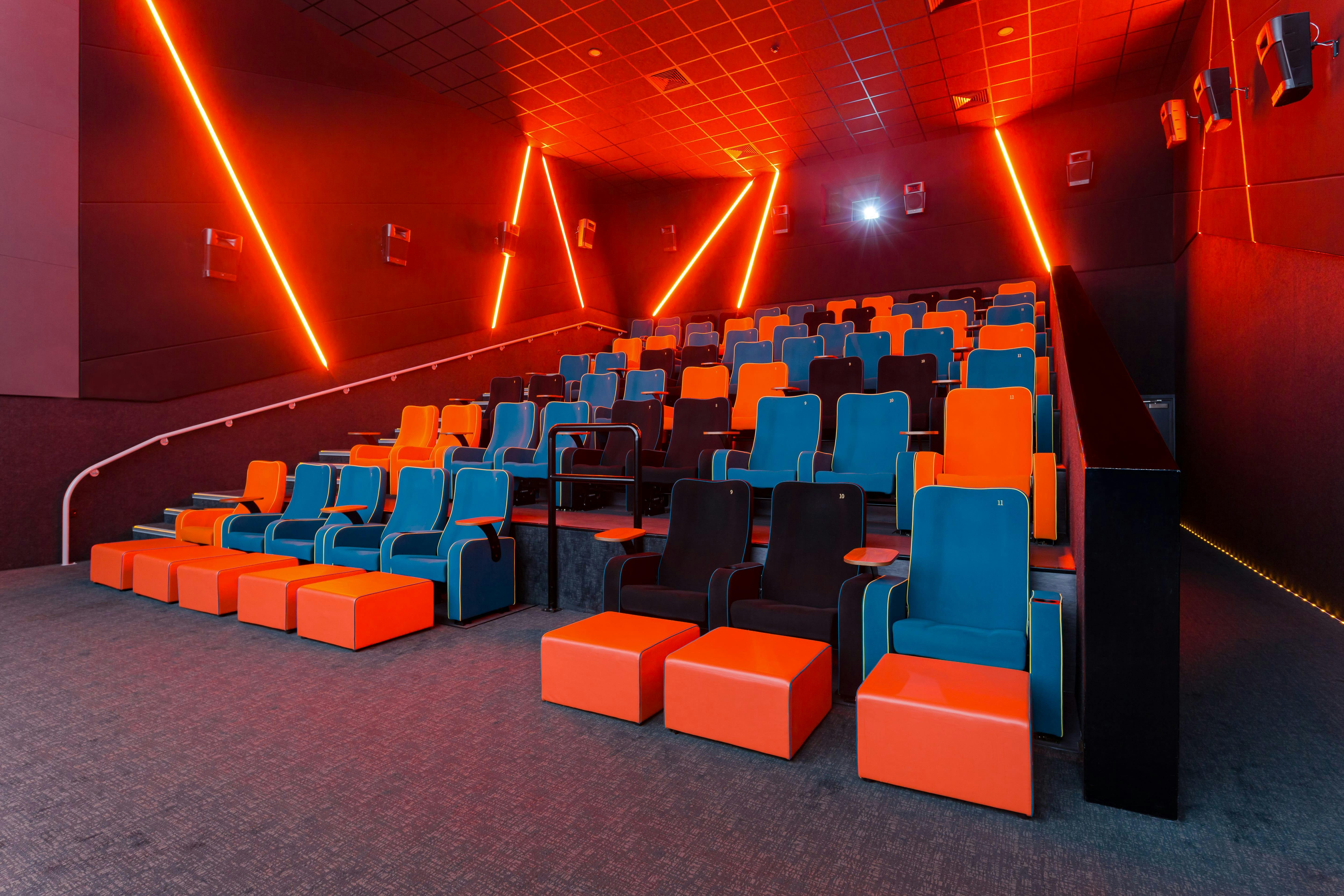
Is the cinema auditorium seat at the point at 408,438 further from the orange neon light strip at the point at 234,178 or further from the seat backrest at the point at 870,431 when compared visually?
the seat backrest at the point at 870,431

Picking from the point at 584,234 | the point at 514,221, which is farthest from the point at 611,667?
the point at 584,234

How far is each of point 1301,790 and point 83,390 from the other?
7.15 metres

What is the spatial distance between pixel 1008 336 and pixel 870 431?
2.18m

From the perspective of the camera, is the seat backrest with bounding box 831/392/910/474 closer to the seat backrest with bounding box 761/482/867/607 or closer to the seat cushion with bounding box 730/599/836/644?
the seat backrest with bounding box 761/482/867/607

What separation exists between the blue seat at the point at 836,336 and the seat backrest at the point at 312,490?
4711 millimetres

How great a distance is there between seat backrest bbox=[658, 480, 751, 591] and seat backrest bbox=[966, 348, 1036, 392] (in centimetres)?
197

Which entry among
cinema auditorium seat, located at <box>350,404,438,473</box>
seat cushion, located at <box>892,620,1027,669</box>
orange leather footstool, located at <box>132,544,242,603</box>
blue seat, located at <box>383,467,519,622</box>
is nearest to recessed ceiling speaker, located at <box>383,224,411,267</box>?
cinema auditorium seat, located at <box>350,404,438,473</box>

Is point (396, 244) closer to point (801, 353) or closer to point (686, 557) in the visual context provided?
point (801, 353)

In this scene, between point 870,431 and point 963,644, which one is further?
point 870,431

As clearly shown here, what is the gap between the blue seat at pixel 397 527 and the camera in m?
3.71

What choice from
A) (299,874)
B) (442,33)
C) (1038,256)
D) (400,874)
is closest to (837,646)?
(400,874)

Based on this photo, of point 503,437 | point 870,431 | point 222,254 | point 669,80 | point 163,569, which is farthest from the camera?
point 669,80

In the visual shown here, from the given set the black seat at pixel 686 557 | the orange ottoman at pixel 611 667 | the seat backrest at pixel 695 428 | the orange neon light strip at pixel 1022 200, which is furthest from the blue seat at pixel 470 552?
the orange neon light strip at pixel 1022 200

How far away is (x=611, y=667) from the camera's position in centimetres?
221
